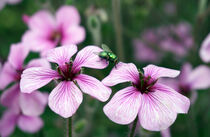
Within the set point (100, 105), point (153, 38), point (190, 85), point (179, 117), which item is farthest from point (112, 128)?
point (153, 38)

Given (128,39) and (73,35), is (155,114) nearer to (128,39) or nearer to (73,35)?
(73,35)

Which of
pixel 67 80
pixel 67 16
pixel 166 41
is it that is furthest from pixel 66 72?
pixel 166 41

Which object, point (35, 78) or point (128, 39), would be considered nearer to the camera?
point (35, 78)

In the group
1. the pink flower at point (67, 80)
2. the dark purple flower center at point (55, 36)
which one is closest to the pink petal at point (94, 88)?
the pink flower at point (67, 80)

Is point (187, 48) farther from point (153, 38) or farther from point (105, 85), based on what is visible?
point (105, 85)

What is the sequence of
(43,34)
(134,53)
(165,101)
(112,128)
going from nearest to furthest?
(165,101) < (43,34) < (112,128) < (134,53)

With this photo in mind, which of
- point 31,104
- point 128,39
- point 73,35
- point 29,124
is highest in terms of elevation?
point 73,35
